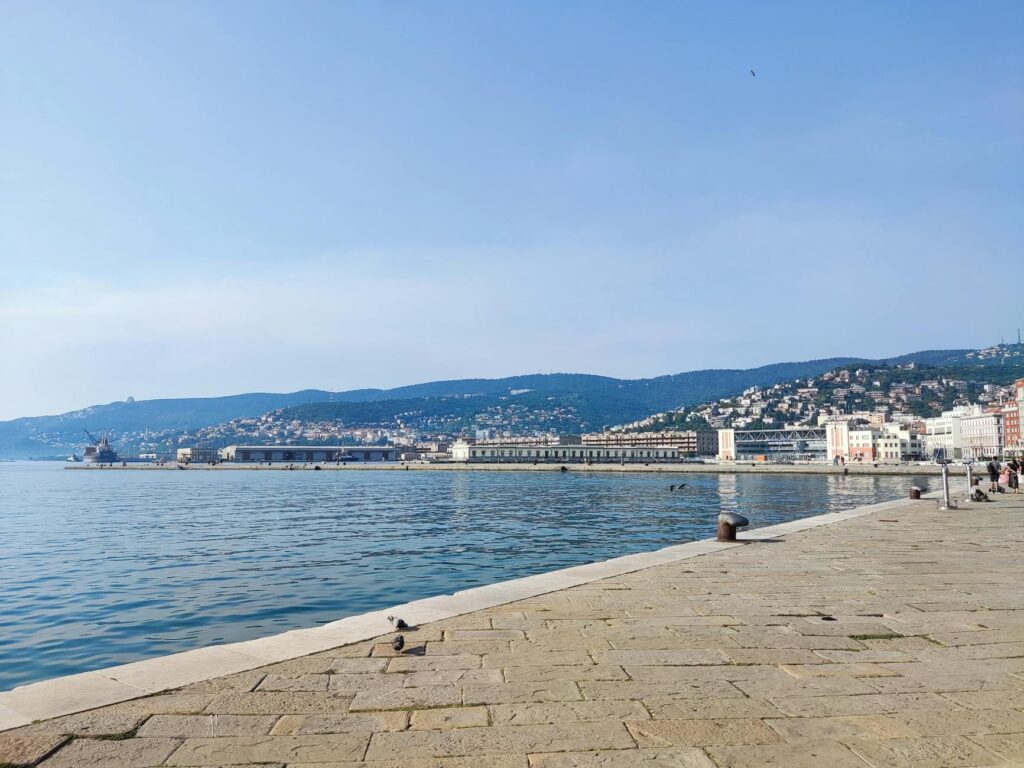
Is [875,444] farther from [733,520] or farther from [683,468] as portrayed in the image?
[733,520]

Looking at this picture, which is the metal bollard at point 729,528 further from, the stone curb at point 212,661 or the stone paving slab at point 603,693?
the stone paving slab at point 603,693

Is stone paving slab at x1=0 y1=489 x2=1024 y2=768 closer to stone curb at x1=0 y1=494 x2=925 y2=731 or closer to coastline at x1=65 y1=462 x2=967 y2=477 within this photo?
stone curb at x1=0 y1=494 x2=925 y2=731

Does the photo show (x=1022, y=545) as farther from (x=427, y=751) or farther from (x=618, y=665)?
(x=427, y=751)

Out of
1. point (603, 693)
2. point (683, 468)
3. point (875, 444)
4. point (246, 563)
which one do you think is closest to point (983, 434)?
point (875, 444)

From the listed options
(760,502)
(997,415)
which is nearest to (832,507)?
(760,502)

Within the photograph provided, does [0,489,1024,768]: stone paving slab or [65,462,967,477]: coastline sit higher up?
[0,489,1024,768]: stone paving slab

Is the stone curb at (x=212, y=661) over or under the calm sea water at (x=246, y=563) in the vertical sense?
over

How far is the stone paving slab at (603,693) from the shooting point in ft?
14.1

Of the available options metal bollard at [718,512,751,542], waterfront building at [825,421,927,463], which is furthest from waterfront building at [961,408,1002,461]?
metal bollard at [718,512,751,542]

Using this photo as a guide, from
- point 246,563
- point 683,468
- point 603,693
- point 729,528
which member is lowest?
point 683,468

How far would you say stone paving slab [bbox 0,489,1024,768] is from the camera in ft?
14.1

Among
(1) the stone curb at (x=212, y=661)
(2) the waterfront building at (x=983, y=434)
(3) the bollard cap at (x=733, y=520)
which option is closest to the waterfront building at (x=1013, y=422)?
(2) the waterfront building at (x=983, y=434)

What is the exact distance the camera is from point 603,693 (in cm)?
535

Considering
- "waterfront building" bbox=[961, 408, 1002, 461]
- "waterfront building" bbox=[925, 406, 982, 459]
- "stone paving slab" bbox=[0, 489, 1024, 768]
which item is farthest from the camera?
"waterfront building" bbox=[925, 406, 982, 459]
